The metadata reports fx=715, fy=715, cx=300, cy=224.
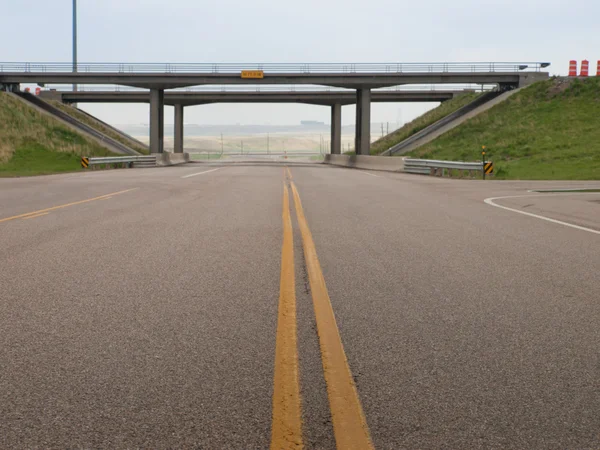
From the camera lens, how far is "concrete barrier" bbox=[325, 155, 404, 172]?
44.2 m

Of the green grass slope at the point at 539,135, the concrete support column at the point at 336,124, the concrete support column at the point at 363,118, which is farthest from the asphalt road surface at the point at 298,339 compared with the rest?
the concrete support column at the point at 336,124

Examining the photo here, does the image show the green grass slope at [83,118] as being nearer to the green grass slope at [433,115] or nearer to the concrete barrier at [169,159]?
the concrete barrier at [169,159]

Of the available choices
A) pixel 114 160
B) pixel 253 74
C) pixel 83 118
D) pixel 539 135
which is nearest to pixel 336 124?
pixel 253 74

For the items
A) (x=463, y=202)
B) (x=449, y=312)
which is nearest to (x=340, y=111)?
(x=463, y=202)

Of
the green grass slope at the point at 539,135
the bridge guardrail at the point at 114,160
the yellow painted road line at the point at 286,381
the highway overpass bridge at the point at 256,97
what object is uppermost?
the highway overpass bridge at the point at 256,97

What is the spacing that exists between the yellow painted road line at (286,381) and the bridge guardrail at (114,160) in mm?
38373

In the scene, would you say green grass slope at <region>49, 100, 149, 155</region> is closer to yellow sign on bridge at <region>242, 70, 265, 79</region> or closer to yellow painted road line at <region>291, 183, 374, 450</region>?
yellow sign on bridge at <region>242, 70, 265, 79</region>

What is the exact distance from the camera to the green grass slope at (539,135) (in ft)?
132

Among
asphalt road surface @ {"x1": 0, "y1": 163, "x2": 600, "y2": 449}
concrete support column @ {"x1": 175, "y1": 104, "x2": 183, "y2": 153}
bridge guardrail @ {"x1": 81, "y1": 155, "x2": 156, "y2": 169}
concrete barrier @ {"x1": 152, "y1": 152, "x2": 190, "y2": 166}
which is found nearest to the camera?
asphalt road surface @ {"x1": 0, "y1": 163, "x2": 600, "y2": 449}

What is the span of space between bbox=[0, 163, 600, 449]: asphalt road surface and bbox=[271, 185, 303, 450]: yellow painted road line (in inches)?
0.6

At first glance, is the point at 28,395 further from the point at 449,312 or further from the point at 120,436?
the point at 449,312

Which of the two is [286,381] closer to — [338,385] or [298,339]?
[338,385]

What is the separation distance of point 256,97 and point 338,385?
2925 inches

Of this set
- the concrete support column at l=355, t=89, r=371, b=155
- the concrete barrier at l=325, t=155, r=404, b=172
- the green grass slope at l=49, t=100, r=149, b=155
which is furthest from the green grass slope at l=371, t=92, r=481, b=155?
the green grass slope at l=49, t=100, r=149, b=155
